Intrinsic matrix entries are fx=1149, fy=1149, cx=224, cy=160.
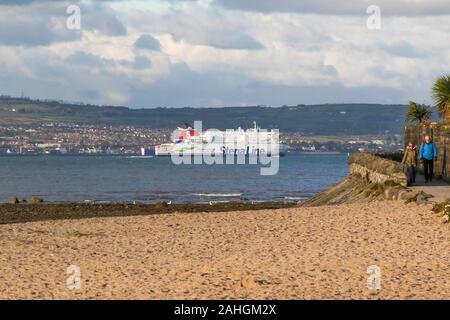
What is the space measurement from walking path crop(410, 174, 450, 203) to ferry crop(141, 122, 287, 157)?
144272 millimetres

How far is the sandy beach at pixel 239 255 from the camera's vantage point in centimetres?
1423

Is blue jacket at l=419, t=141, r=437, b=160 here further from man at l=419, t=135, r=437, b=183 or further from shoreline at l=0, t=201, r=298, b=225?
shoreline at l=0, t=201, r=298, b=225

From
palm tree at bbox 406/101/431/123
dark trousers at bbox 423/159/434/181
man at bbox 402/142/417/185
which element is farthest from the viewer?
palm tree at bbox 406/101/431/123

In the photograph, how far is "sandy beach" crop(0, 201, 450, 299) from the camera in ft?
46.7

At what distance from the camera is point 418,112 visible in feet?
130

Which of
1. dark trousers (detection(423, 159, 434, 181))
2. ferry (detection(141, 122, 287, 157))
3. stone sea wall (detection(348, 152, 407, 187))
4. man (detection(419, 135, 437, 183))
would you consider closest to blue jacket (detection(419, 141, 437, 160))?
man (detection(419, 135, 437, 183))

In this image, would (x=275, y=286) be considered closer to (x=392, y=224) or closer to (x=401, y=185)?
(x=392, y=224)

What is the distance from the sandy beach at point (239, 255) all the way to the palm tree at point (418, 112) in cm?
1525

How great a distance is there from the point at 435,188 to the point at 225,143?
153552mm

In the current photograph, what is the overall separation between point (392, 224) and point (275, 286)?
→ 22.9 feet

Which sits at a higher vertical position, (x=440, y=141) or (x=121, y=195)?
(x=440, y=141)

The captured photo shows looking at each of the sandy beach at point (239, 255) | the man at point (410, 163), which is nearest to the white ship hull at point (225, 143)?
the man at point (410, 163)

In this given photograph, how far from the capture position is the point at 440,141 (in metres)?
31.6
